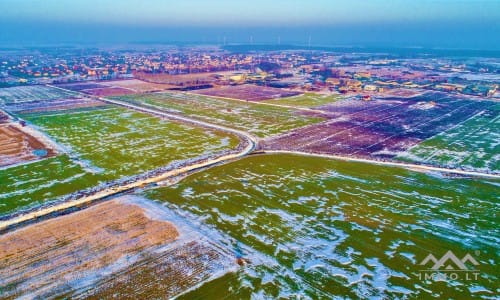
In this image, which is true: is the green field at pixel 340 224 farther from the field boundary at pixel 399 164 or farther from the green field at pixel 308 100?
the green field at pixel 308 100

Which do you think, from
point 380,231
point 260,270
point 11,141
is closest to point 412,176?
point 380,231

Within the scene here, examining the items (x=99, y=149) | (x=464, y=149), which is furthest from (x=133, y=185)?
(x=464, y=149)

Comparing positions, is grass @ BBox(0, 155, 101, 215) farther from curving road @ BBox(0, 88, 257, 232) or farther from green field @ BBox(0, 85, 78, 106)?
green field @ BBox(0, 85, 78, 106)

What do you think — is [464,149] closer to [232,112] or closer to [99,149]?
[232,112]

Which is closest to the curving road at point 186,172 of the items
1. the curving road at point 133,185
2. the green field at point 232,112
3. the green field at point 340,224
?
the curving road at point 133,185

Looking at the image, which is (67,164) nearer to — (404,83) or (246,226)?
(246,226)

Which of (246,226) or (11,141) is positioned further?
(11,141)
